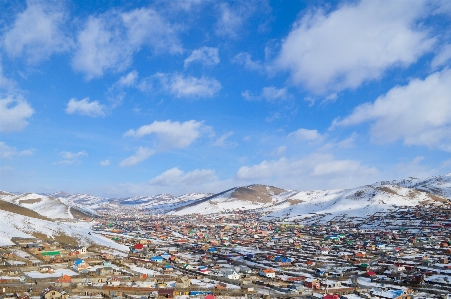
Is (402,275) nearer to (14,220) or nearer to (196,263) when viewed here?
(196,263)

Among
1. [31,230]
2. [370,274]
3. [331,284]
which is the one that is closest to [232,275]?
[331,284]

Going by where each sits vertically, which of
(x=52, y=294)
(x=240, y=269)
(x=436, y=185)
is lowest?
(x=240, y=269)

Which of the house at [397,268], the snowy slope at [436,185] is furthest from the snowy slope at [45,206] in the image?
the snowy slope at [436,185]

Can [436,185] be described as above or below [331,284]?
above

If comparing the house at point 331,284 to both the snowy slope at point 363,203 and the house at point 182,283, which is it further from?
the snowy slope at point 363,203

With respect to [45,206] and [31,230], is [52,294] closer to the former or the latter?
[31,230]

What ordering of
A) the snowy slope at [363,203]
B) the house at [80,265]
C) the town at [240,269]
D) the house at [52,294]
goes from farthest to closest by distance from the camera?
the snowy slope at [363,203] < the house at [80,265] < the town at [240,269] < the house at [52,294]

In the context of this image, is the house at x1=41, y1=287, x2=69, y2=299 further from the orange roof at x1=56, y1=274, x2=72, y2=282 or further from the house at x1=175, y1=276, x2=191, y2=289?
the house at x1=175, y1=276, x2=191, y2=289

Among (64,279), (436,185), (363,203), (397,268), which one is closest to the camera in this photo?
(64,279)

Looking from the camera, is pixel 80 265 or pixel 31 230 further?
pixel 31 230

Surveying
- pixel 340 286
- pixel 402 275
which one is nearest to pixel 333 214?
pixel 402 275

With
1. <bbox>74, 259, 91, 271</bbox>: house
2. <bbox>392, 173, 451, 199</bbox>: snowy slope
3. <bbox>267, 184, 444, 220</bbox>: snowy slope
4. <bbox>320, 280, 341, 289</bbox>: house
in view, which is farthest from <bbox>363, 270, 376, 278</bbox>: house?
<bbox>392, 173, 451, 199</bbox>: snowy slope
